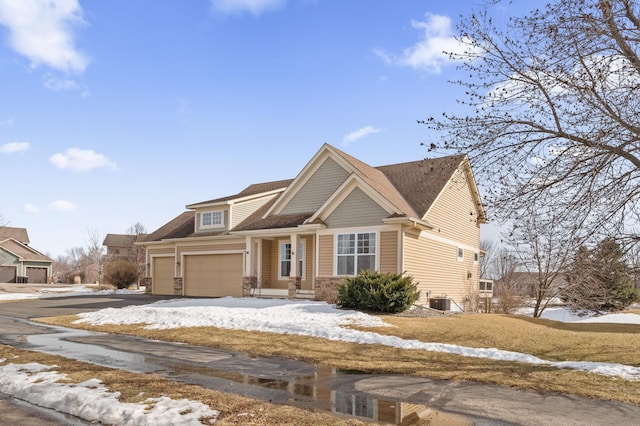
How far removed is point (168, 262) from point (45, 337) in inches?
688

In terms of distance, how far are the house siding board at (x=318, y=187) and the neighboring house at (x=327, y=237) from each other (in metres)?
0.05

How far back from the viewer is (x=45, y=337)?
13.7 metres

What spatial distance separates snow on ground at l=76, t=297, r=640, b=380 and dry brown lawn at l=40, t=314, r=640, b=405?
525 millimetres

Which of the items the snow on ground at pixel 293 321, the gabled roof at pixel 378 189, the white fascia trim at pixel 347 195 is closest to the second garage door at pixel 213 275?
the gabled roof at pixel 378 189

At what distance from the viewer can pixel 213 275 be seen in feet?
91.5

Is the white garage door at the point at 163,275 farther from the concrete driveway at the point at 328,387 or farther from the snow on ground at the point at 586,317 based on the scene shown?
the snow on ground at the point at 586,317

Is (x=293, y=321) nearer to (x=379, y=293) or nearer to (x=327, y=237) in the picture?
(x=379, y=293)

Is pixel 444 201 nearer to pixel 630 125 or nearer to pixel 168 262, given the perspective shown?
pixel 630 125

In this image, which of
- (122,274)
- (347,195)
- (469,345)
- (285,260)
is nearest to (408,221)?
(347,195)

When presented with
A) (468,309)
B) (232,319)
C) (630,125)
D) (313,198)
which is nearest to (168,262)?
(313,198)

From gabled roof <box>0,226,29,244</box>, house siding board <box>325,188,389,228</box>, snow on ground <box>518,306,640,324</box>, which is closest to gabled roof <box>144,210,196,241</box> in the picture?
house siding board <box>325,188,389,228</box>

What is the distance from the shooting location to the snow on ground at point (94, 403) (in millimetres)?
6375

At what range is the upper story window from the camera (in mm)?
28344

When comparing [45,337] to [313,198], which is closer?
[45,337]
